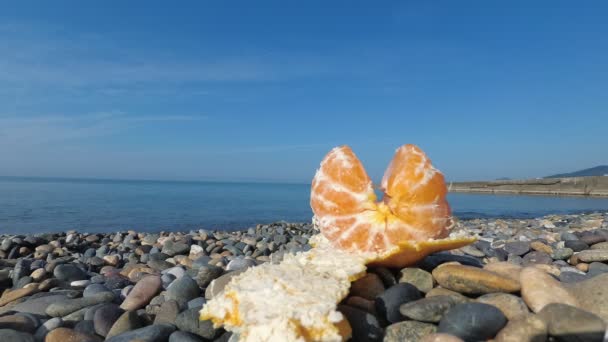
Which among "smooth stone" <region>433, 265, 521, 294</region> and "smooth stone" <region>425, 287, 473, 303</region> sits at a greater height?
"smooth stone" <region>433, 265, 521, 294</region>

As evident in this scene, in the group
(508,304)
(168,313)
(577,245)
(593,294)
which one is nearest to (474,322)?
(508,304)

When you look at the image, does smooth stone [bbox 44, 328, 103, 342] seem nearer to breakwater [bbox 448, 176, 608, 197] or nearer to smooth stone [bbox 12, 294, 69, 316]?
smooth stone [bbox 12, 294, 69, 316]

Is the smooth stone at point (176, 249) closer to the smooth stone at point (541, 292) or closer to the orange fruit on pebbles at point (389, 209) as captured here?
the orange fruit on pebbles at point (389, 209)

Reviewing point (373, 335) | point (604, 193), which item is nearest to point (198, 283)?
point (373, 335)

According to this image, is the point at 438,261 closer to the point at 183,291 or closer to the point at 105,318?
the point at 183,291

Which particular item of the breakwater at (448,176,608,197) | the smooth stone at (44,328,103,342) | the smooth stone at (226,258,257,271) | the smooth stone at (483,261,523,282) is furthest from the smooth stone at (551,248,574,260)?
the breakwater at (448,176,608,197)

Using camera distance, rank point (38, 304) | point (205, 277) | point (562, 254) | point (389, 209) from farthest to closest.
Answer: point (562, 254), point (205, 277), point (38, 304), point (389, 209)

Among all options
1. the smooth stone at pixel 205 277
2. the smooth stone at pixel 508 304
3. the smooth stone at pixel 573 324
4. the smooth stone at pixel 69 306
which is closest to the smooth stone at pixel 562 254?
the smooth stone at pixel 508 304
